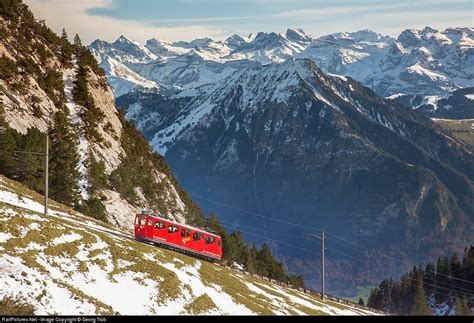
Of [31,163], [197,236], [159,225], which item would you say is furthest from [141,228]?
[31,163]

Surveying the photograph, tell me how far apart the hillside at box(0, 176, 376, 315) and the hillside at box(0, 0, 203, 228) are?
25829mm

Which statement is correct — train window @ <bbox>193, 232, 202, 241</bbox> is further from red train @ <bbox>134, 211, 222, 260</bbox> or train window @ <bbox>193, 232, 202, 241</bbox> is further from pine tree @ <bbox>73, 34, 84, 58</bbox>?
pine tree @ <bbox>73, 34, 84, 58</bbox>

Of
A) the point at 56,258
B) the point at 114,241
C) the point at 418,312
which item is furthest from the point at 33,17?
the point at 418,312

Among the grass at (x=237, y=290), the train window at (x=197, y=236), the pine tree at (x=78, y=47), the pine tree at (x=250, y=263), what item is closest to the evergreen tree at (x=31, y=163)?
the train window at (x=197, y=236)

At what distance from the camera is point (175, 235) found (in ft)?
294

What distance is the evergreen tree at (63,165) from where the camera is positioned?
331ft

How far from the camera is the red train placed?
280ft

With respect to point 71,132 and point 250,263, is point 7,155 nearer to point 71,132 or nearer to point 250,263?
point 71,132

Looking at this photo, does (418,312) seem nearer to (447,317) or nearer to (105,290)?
(447,317)

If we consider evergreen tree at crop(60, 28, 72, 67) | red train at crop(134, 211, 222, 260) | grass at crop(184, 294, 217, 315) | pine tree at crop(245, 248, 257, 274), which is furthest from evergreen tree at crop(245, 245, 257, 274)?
grass at crop(184, 294, 217, 315)

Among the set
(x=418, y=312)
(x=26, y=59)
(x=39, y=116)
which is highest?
(x=26, y=59)

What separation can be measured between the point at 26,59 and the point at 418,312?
332 feet

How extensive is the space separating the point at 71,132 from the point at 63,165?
55.5ft

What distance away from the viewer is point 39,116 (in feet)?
381
